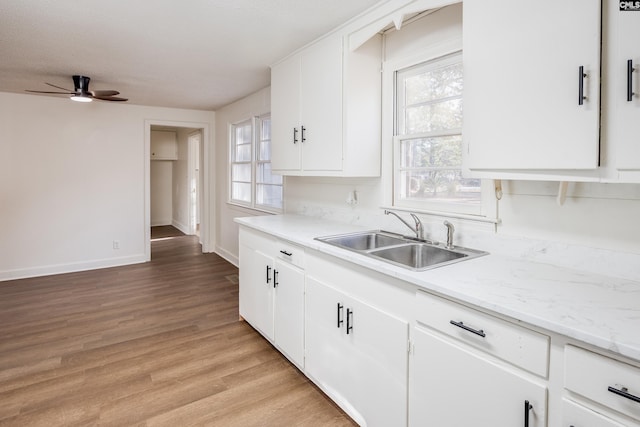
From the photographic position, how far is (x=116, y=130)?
5055mm

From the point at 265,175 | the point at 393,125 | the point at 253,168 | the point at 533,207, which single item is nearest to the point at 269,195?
the point at 265,175

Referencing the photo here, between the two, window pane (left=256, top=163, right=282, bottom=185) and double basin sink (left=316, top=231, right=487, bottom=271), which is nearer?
double basin sink (left=316, top=231, right=487, bottom=271)

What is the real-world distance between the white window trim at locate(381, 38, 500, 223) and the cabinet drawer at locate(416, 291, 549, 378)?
0.73m

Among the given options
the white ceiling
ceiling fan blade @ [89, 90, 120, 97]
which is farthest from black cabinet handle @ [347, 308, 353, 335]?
ceiling fan blade @ [89, 90, 120, 97]

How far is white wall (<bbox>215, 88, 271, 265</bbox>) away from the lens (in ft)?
15.8

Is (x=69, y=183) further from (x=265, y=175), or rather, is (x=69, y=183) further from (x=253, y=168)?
(x=265, y=175)

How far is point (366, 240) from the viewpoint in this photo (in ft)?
7.95

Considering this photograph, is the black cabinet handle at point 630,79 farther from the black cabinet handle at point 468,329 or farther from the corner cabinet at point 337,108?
the corner cabinet at point 337,108

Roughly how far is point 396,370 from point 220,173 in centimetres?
475

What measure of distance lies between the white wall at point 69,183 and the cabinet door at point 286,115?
3020 millimetres

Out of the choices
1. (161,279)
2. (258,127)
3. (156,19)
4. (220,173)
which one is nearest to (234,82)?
(258,127)

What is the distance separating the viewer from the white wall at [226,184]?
15.8ft

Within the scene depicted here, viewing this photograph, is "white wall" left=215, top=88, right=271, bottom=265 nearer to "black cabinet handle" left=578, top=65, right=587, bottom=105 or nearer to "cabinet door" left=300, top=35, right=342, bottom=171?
"cabinet door" left=300, top=35, right=342, bottom=171

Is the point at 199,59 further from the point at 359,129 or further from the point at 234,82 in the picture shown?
the point at 359,129
